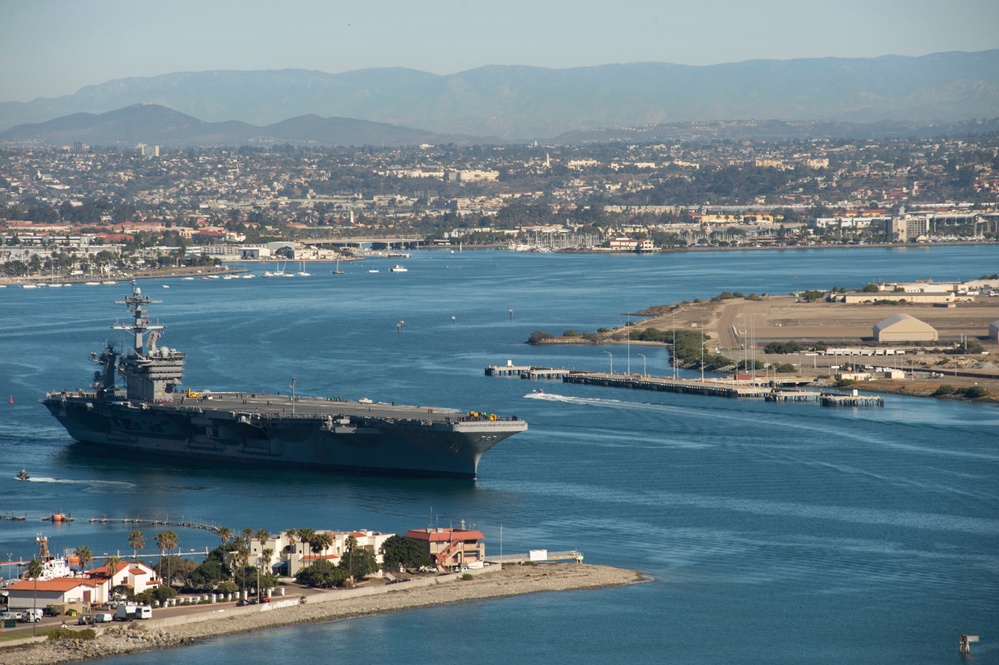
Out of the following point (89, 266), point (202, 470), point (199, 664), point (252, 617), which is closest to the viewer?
point (199, 664)

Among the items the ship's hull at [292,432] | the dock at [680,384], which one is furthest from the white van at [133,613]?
the dock at [680,384]

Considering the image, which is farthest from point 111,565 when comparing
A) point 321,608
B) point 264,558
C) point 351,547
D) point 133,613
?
point 351,547

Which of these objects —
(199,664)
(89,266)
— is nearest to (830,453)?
(199,664)

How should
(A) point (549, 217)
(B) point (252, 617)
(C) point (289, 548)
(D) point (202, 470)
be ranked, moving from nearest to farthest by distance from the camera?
(B) point (252, 617), (C) point (289, 548), (D) point (202, 470), (A) point (549, 217)

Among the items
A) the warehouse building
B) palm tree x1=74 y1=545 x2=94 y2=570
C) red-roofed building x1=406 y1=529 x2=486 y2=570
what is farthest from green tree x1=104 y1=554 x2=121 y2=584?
the warehouse building

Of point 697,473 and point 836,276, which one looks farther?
point 836,276

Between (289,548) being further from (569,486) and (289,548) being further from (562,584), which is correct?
(569,486)

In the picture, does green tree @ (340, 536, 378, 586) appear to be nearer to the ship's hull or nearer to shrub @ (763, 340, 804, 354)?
the ship's hull
